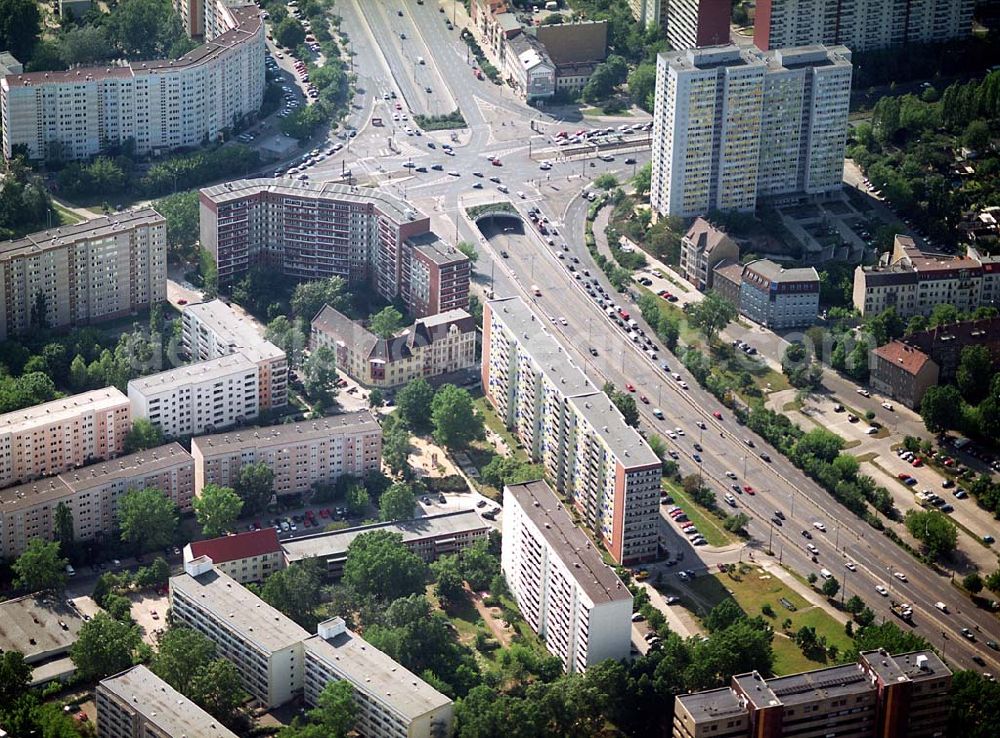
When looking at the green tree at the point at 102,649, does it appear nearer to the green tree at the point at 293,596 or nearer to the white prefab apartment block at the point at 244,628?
the white prefab apartment block at the point at 244,628

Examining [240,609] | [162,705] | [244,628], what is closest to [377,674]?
[244,628]

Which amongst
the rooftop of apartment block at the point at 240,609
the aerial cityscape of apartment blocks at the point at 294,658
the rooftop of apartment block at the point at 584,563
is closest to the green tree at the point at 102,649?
the aerial cityscape of apartment blocks at the point at 294,658

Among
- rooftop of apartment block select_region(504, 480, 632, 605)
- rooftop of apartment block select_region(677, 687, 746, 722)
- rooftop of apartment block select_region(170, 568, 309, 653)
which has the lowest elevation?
rooftop of apartment block select_region(677, 687, 746, 722)

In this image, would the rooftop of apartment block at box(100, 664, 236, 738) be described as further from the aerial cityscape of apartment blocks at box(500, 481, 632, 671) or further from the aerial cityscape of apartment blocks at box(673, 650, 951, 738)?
the aerial cityscape of apartment blocks at box(673, 650, 951, 738)

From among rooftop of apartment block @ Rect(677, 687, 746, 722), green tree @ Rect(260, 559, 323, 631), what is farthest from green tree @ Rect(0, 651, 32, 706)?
rooftop of apartment block @ Rect(677, 687, 746, 722)

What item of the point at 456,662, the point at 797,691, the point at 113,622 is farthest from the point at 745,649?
the point at 113,622
